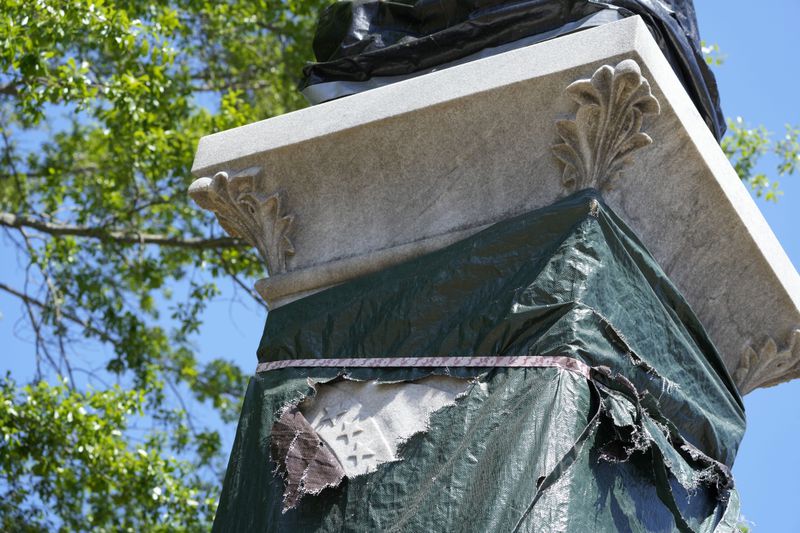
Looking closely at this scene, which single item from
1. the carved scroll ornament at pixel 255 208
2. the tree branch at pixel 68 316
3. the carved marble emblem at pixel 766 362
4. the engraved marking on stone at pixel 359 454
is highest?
the tree branch at pixel 68 316

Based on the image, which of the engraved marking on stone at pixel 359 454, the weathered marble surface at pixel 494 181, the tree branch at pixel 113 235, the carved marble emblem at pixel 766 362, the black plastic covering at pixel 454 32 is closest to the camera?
the engraved marking on stone at pixel 359 454

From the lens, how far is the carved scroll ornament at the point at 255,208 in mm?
3541

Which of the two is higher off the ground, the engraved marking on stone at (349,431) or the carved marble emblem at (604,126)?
the carved marble emblem at (604,126)

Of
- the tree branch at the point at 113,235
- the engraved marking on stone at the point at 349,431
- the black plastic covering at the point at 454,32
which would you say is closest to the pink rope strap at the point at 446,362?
the engraved marking on stone at the point at 349,431

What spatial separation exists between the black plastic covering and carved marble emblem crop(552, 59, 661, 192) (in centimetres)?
43

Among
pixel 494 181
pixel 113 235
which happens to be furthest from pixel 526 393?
pixel 113 235

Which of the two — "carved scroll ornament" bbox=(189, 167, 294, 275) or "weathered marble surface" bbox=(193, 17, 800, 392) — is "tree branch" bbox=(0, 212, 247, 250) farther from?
"weathered marble surface" bbox=(193, 17, 800, 392)

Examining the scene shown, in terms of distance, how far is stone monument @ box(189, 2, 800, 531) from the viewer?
2.77m

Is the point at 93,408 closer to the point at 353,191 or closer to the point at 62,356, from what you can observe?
the point at 62,356

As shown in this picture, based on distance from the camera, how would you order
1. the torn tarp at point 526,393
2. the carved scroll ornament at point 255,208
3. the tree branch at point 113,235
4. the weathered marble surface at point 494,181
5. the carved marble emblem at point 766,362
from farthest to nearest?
the tree branch at point 113,235 → the carved marble emblem at point 766,362 → the carved scroll ornament at point 255,208 → the weathered marble surface at point 494,181 → the torn tarp at point 526,393

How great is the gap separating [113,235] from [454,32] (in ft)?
17.9

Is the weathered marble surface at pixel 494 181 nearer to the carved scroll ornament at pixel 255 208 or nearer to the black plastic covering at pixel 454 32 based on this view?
the carved scroll ornament at pixel 255 208

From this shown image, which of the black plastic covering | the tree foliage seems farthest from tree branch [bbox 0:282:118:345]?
the black plastic covering

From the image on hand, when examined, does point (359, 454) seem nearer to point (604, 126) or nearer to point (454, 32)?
point (604, 126)
